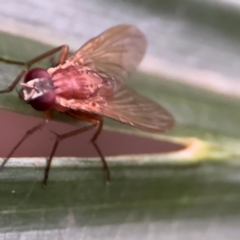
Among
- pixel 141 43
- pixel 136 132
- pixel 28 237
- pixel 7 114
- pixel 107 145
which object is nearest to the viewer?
pixel 28 237

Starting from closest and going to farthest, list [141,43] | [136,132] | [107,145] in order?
[136,132] < [141,43] < [107,145]

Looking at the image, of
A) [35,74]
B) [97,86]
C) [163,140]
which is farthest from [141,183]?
[35,74]

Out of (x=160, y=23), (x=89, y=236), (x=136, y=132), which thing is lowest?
(x=89, y=236)

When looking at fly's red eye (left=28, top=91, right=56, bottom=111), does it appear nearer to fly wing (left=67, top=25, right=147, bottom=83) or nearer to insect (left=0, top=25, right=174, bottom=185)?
insect (left=0, top=25, right=174, bottom=185)

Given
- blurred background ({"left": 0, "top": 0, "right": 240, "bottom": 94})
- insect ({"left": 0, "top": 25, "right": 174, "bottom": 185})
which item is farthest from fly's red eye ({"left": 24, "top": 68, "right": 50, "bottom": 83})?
blurred background ({"left": 0, "top": 0, "right": 240, "bottom": 94})

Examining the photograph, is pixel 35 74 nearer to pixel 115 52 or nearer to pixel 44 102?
pixel 44 102

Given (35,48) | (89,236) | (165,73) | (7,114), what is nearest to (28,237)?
(89,236)

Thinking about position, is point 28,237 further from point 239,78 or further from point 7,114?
point 7,114

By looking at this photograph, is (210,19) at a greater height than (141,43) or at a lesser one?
greater
